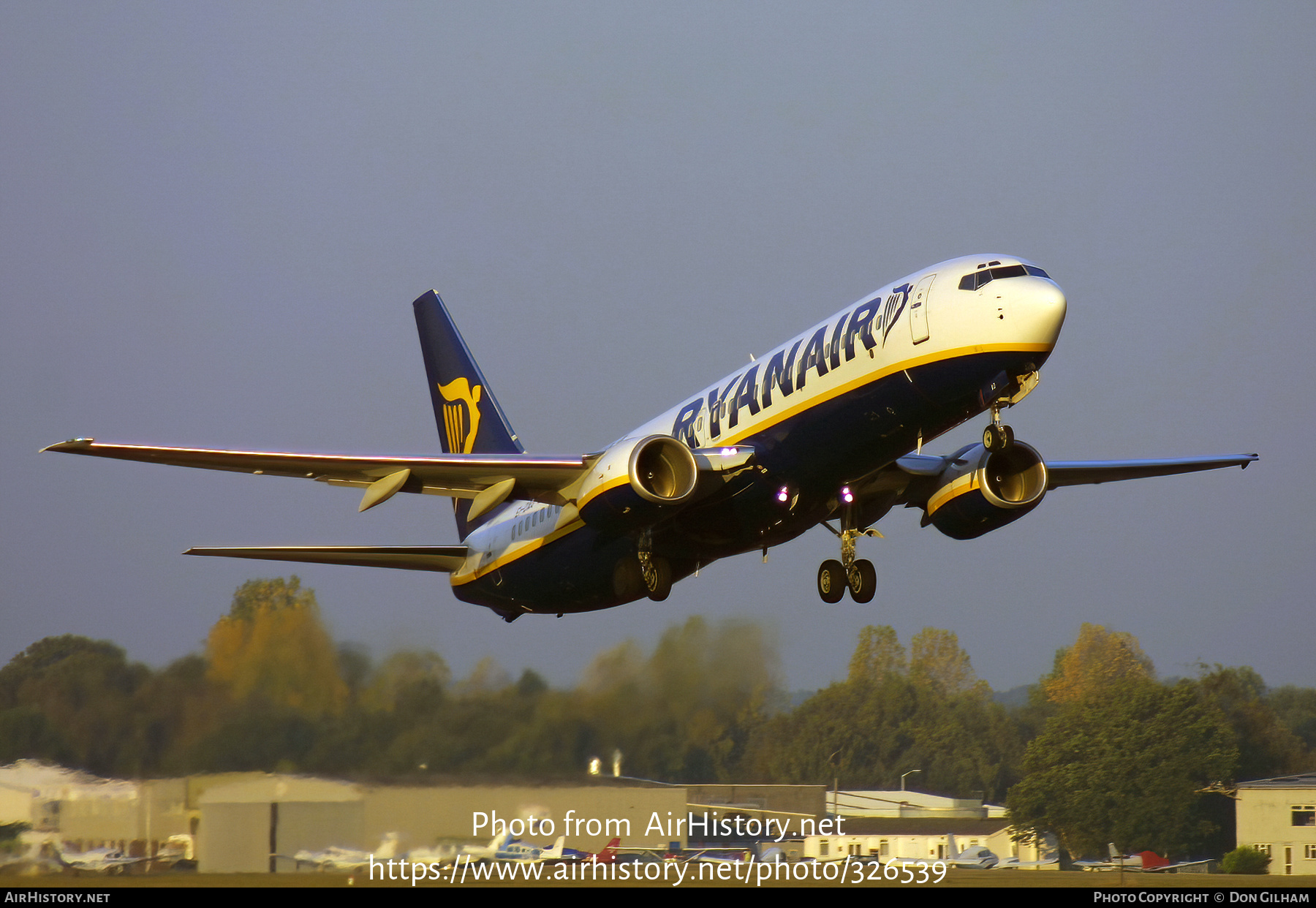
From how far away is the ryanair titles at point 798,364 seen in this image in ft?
75.7

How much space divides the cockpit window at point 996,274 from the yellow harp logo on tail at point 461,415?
631 inches

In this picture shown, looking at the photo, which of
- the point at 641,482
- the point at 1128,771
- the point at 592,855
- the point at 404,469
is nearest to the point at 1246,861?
the point at 1128,771

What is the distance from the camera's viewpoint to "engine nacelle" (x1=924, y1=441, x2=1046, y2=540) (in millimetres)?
26797

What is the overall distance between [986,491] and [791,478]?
15.8 ft

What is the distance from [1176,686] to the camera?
39.8m

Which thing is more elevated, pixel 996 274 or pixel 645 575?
pixel 996 274

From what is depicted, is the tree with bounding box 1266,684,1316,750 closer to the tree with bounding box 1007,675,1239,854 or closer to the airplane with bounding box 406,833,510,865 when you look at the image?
the tree with bounding box 1007,675,1239,854

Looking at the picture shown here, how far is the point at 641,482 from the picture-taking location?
2411 cm

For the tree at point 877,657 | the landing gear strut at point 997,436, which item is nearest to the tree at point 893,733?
the tree at point 877,657

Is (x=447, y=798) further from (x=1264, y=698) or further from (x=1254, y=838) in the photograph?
(x=1264, y=698)

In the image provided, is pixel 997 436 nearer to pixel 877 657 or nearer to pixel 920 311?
pixel 920 311

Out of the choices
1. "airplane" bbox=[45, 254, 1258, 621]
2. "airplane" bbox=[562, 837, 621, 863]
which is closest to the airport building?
"airplane" bbox=[45, 254, 1258, 621]

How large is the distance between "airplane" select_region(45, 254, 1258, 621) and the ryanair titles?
35 millimetres

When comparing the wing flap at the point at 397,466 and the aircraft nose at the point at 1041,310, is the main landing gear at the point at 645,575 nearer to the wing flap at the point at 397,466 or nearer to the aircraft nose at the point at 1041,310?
the wing flap at the point at 397,466
